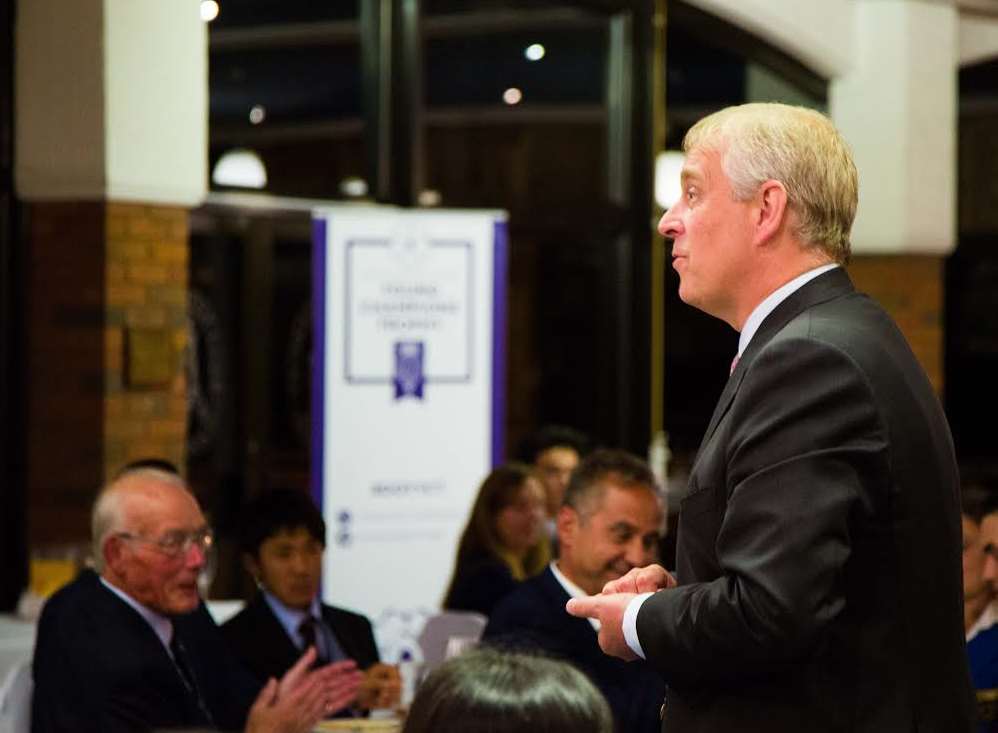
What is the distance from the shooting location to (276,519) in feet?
13.6

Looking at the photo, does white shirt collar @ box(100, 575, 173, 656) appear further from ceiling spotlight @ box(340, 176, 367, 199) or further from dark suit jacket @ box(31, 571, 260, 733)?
ceiling spotlight @ box(340, 176, 367, 199)

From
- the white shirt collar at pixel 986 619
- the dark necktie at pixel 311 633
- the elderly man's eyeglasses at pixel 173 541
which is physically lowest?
the dark necktie at pixel 311 633

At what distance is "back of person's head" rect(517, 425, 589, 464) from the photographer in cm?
661

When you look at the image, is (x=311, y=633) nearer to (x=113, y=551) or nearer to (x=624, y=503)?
(x=113, y=551)

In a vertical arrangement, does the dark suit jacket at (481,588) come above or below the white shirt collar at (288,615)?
below

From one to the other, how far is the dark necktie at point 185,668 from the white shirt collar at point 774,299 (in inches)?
74.5

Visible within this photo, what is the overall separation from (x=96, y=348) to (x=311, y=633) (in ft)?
6.57

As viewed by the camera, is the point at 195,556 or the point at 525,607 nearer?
the point at 195,556

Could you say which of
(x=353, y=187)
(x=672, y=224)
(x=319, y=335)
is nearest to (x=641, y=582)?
(x=672, y=224)

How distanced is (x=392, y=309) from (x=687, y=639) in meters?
5.01

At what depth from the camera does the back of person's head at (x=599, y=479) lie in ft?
12.3

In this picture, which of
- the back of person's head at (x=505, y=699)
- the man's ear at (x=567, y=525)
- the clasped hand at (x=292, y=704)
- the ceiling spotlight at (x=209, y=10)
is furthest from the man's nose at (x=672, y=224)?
the ceiling spotlight at (x=209, y=10)

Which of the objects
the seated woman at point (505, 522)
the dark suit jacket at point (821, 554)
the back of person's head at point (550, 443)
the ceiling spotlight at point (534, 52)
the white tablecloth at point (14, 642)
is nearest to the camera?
the dark suit jacket at point (821, 554)

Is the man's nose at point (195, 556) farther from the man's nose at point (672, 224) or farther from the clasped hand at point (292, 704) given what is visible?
the man's nose at point (672, 224)
